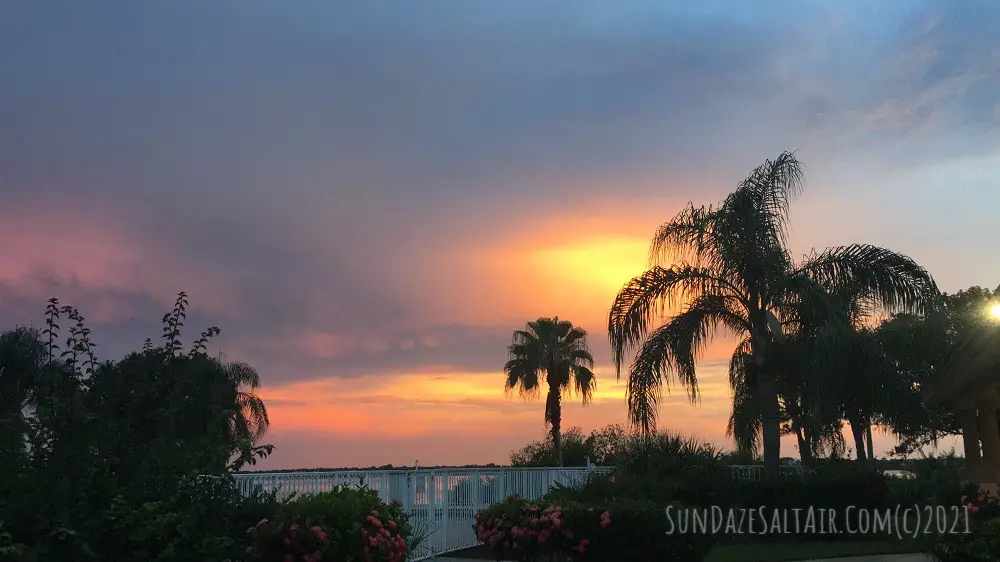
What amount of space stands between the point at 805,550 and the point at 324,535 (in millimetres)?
13422

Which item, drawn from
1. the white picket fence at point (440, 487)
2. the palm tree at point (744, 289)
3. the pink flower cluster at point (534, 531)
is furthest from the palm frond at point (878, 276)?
the pink flower cluster at point (534, 531)

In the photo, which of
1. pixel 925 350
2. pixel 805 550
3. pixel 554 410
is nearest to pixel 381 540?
pixel 805 550

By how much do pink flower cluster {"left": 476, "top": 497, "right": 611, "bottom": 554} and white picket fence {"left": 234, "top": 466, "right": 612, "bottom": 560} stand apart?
3063 mm

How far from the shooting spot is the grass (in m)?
18.8

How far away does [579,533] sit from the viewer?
15.0m

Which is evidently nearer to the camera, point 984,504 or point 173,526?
point 173,526

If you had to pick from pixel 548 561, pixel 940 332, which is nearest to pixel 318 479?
pixel 548 561

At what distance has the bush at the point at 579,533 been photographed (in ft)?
48.5

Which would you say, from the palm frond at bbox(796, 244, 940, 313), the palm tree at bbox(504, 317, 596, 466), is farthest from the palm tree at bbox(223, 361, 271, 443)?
the palm frond at bbox(796, 244, 940, 313)

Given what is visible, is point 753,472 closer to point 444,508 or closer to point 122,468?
point 444,508

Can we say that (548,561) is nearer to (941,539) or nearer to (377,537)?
(377,537)

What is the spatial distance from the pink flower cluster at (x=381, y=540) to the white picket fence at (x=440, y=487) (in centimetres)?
561

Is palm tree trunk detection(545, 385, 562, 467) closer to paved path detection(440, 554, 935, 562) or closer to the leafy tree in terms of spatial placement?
the leafy tree

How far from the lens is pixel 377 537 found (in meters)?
10.8
